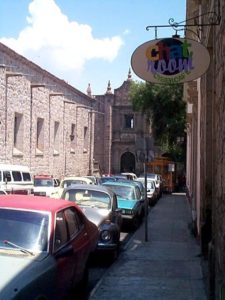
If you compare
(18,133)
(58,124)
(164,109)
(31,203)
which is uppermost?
(164,109)

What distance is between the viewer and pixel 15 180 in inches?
883

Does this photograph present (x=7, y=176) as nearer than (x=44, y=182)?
Yes

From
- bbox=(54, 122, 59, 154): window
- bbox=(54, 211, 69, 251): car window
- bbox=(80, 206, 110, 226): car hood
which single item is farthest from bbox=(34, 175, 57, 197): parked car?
bbox=(54, 211, 69, 251): car window

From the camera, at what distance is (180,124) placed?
41.2 meters

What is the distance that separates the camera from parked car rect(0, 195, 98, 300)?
5199mm

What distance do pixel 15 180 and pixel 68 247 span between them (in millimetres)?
16368

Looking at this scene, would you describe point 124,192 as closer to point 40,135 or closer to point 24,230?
point 24,230

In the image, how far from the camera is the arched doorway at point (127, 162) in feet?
194

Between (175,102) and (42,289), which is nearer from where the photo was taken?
(42,289)

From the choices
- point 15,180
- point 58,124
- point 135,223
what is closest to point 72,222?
point 135,223

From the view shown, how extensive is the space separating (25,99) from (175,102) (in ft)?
45.7

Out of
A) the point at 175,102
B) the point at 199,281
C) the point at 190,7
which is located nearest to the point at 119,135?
the point at 175,102

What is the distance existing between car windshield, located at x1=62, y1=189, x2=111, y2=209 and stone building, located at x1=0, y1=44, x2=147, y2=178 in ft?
54.2

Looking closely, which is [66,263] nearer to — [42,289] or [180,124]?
[42,289]
